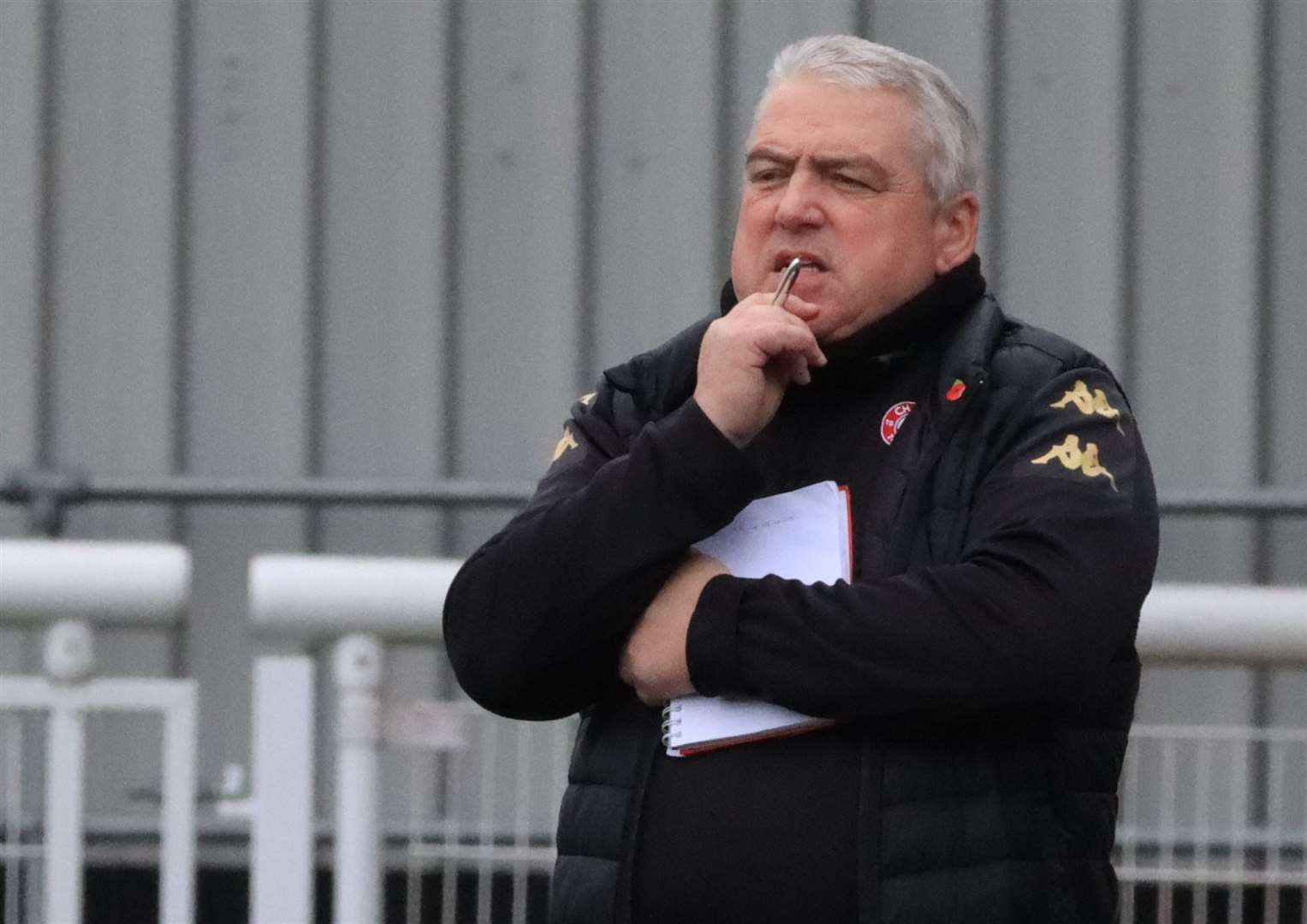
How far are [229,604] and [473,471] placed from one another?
52 centimetres

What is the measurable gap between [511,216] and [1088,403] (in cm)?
241

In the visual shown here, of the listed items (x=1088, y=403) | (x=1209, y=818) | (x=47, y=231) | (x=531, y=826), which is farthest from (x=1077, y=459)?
(x=47, y=231)

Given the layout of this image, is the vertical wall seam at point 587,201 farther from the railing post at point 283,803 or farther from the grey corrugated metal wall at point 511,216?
the railing post at point 283,803

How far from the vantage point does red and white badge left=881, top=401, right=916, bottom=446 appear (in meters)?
1.91

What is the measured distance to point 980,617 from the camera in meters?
1.79

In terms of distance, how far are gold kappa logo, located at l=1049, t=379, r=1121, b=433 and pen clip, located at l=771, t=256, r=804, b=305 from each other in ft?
0.82

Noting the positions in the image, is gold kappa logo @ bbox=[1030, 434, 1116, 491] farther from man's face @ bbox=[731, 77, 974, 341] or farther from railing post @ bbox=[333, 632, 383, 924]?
railing post @ bbox=[333, 632, 383, 924]

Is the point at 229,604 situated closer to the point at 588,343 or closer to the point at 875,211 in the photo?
the point at 588,343

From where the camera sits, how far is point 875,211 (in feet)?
6.36

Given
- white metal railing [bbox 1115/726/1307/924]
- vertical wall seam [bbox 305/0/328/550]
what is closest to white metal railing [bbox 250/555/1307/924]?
white metal railing [bbox 1115/726/1307/924]

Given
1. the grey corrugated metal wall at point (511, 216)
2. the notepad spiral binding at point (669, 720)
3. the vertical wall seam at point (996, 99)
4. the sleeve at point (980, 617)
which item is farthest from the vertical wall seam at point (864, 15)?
the notepad spiral binding at point (669, 720)

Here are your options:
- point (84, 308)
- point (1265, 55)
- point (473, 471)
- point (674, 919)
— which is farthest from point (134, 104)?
point (674, 919)

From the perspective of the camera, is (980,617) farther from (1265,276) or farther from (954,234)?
(1265,276)

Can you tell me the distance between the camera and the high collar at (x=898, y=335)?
1.92m
